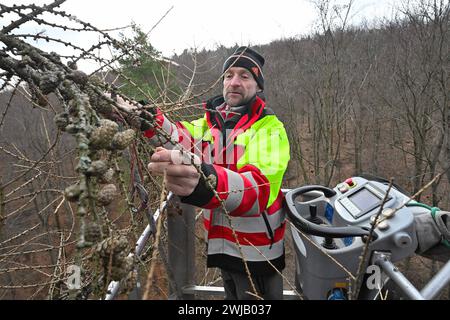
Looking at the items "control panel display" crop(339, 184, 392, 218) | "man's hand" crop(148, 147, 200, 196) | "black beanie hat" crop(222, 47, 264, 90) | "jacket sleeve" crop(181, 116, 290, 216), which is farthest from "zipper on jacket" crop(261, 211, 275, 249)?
"black beanie hat" crop(222, 47, 264, 90)

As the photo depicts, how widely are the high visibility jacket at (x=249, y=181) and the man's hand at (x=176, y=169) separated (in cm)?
29

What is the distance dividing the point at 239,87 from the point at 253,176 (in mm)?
841

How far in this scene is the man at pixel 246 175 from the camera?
1.57m

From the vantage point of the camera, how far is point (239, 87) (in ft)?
6.98

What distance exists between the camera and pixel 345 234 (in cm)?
153

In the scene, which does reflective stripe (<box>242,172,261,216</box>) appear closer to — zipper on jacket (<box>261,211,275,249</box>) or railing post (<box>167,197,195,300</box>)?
zipper on jacket (<box>261,211,275,249</box>)

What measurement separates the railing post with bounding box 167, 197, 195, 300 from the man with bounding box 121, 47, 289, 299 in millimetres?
205

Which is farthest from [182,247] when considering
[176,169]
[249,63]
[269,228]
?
[249,63]

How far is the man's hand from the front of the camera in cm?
100

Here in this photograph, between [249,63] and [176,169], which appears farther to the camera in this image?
[249,63]

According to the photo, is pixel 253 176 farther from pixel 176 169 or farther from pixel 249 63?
pixel 249 63
